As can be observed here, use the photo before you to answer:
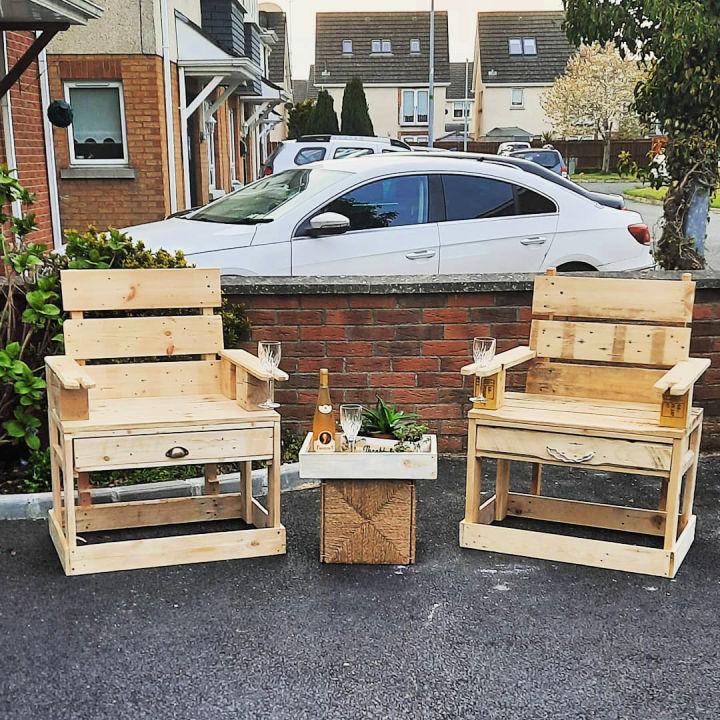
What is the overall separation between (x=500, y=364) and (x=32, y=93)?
21.2 feet

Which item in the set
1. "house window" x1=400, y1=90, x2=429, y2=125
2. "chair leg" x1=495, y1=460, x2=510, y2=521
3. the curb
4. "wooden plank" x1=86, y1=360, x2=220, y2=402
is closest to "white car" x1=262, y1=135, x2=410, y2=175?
the curb

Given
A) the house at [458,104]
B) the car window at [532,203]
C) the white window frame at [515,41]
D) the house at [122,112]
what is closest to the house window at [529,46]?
the white window frame at [515,41]

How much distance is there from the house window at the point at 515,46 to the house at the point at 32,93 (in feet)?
161

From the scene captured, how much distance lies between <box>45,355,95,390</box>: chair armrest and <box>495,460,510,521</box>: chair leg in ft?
6.29

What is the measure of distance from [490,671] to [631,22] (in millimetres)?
5007

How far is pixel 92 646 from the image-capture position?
10.3ft

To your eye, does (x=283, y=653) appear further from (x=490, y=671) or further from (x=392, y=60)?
(x=392, y=60)

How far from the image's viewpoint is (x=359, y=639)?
10.6 feet

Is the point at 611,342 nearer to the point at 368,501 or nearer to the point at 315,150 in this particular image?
the point at 368,501

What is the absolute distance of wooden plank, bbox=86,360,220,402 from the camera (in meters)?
4.16

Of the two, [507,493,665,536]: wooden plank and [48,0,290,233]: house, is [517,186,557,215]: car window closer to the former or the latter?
[507,493,665,536]: wooden plank

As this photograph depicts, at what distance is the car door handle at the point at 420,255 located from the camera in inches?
258

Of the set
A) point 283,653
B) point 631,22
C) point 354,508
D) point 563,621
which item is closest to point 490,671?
point 563,621

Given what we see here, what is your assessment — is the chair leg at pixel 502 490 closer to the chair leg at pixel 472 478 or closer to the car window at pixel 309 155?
the chair leg at pixel 472 478
